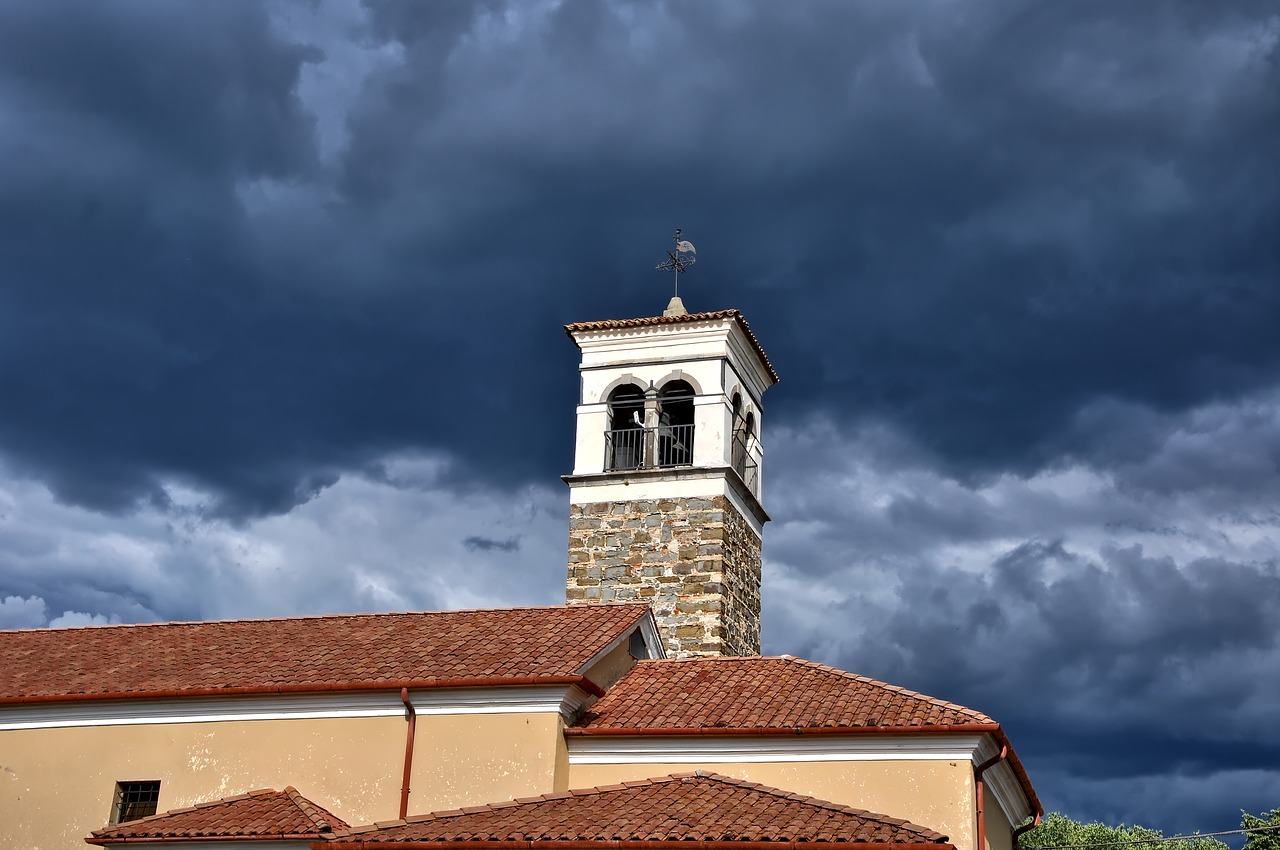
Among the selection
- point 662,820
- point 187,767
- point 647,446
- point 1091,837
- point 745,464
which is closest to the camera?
point 662,820

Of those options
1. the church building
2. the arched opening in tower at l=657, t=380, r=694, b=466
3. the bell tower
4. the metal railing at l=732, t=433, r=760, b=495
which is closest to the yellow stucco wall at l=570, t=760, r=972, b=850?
the church building

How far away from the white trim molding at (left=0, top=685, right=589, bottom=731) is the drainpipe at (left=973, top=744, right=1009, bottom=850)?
16.3ft

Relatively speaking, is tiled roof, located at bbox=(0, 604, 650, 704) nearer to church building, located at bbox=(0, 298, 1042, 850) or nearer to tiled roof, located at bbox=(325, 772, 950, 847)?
church building, located at bbox=(0, 298, 1042, 850)

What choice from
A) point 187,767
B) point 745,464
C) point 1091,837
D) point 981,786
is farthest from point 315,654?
point 1091,837

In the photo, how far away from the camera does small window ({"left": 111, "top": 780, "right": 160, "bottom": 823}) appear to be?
59.7 feet

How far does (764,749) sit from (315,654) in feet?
21.9

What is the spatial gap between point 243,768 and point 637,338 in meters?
11.5

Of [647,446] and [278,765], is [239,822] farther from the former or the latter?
[647,446]

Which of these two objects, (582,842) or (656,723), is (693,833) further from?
(656,723)

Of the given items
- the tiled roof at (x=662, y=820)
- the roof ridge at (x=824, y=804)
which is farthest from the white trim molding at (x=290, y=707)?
the roof ridge at (x=824, y=804)

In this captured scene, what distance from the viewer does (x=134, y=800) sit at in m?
18.3

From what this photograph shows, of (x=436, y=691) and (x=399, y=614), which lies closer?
(x=436, y=691)

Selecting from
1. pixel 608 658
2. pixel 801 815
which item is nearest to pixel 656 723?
pixel 608 658

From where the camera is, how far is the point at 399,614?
21.2m
